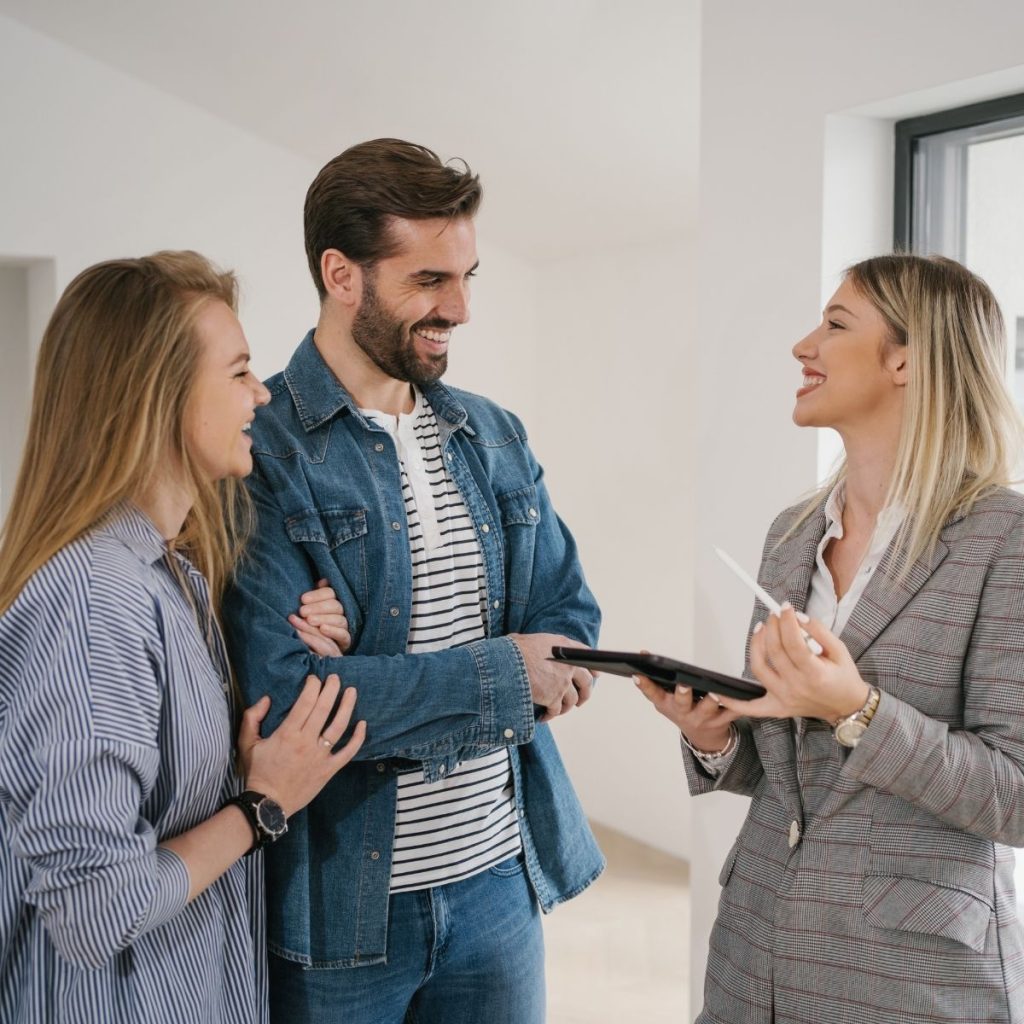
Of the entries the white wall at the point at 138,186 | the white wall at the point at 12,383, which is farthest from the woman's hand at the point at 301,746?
the white wall at the point at 12,383

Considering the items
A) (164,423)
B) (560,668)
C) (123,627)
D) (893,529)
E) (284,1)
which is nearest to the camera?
(123,627)

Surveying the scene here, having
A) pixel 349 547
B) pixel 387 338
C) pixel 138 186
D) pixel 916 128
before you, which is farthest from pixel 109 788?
pixel 138 186

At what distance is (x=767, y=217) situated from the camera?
102 inches

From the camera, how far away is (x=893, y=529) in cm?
156

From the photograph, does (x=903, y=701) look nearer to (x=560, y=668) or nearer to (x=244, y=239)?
(x=560, y=668)

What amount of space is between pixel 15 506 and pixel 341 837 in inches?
24.3

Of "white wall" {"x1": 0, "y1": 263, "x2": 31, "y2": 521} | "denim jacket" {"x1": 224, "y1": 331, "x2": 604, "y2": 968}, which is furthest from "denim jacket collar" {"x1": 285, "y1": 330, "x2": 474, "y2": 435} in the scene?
"white wall" {"x1": 0, "y1": 263, "x2": 31, "y2": 521}

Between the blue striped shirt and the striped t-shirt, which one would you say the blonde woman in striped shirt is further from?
the striped t-shirt

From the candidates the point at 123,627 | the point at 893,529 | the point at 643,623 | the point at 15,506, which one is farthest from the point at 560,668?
the point at 643,623

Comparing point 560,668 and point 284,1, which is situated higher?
point 284,1

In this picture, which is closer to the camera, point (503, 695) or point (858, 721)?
point (858, 721)

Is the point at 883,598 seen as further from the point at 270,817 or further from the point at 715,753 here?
the point at 270,817

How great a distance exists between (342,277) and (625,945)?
296 cm

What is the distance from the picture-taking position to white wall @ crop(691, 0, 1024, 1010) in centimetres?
236
